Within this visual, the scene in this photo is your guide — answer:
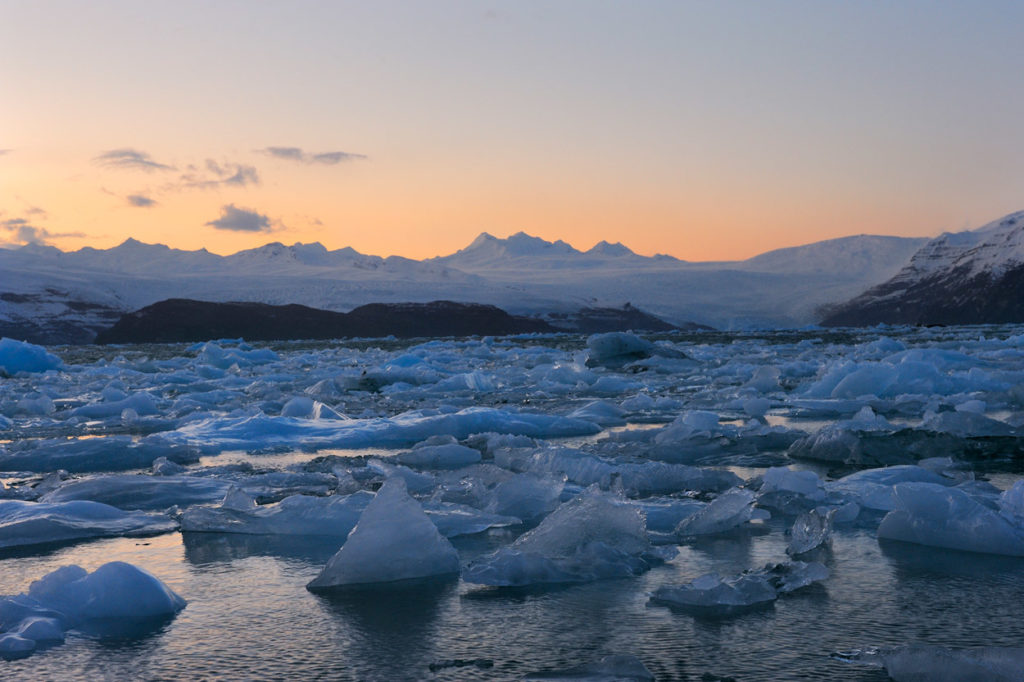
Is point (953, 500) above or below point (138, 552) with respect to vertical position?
above

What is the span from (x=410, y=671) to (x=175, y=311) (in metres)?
98.0

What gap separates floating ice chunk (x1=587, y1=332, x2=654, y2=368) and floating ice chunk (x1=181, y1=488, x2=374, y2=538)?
16.7 m

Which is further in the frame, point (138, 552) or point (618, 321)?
point (618, 321)

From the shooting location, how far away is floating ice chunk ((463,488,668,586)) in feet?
11.5

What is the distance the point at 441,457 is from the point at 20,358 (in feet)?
69.8

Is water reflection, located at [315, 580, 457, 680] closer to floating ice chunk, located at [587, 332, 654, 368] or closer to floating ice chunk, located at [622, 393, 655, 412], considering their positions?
floating ice chunk, located at [622, 393, 655, 412]

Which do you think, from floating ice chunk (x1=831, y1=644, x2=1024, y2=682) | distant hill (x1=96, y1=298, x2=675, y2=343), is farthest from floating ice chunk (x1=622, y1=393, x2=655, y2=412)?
distant hill (x1=96, y1=298, x2=675, y2=343)

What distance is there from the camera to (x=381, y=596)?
336 cm

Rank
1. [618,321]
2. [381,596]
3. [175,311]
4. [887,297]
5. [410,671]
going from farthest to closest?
[887,297] → [618,321] → [175,311] → [381,596] → [410,671]

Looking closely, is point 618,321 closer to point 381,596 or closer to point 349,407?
point 349,407

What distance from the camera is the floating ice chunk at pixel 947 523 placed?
380 centimetres

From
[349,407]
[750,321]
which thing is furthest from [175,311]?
[349,407]

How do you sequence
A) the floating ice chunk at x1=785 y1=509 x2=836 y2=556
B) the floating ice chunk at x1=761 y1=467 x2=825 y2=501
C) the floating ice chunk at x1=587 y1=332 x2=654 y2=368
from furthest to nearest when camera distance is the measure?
the floating ice chunk at x1=587 y1=332 x2=654 y2=368 < the floating ice chunk at x1=761 y1=467 x2=825 y2=501 < the floating ice chunk at x1=785 y1=509 x2=836 y2=556

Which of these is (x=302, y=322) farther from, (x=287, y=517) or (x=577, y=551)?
(x=577, y=551)
